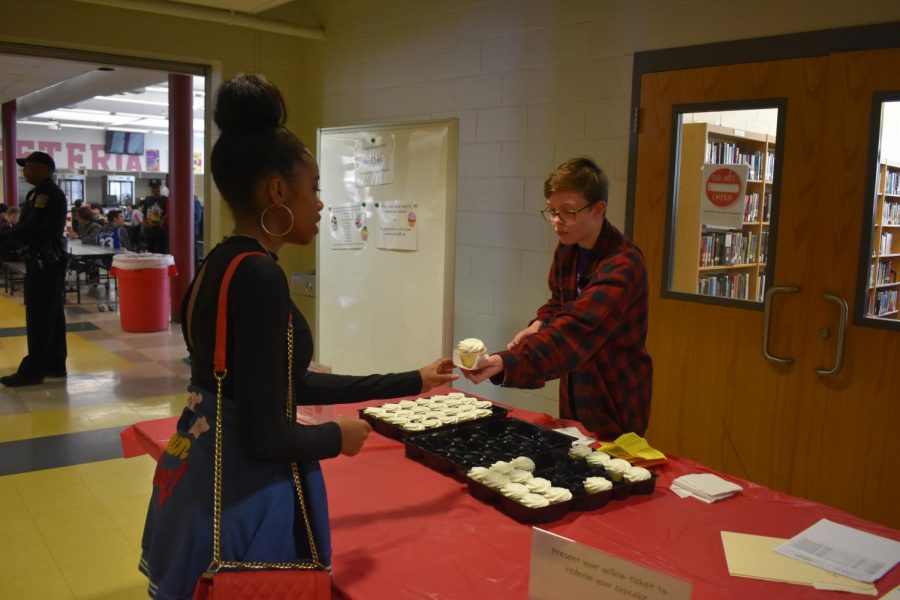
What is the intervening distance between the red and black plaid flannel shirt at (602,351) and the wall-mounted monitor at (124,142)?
61.6 feet

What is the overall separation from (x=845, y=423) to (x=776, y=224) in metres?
0.83

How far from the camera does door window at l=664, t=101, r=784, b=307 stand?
3.05 metres

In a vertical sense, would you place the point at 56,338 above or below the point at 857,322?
below

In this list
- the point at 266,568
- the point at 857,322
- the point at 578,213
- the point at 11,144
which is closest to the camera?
the point at 266,568

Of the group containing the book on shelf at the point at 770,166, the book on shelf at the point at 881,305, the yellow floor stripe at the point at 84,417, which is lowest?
the yellow floor stripe at the point at 84,417

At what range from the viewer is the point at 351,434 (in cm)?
132

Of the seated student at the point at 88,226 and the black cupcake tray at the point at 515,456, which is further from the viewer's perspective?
the seated student at the point at 88,226

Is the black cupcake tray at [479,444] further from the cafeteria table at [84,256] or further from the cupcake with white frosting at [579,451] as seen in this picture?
the cafeteria table at [84,256]

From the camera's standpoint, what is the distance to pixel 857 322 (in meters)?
2.80

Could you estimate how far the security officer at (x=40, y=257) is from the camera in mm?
5426

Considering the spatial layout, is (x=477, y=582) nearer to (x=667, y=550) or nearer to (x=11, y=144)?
(x=667, y=550)

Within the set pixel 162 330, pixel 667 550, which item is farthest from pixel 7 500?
pixel 162 330

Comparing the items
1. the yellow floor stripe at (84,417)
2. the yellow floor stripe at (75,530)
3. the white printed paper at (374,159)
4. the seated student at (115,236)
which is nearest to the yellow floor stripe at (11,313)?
the seated student at (115,236)

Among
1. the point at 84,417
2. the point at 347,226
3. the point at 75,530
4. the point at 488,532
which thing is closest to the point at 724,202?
the point at 347,226
